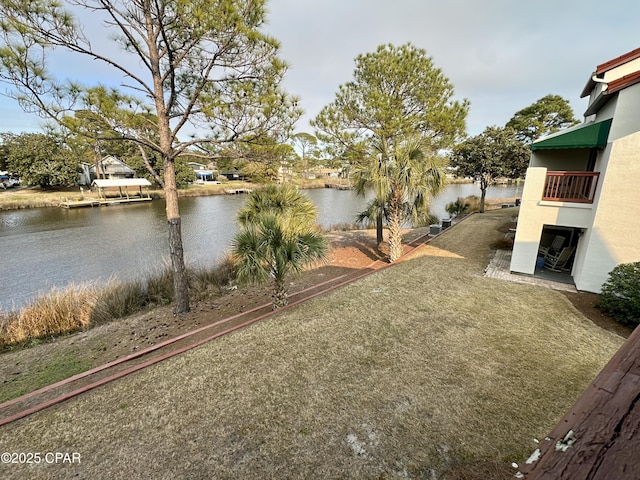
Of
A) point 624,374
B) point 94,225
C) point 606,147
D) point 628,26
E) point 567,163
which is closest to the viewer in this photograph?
point 624,374

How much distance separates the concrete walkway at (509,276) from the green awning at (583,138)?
313 cm

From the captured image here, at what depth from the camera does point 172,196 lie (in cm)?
597

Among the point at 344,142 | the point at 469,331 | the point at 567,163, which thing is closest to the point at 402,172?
the point at 344,142

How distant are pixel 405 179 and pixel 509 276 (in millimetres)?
3680

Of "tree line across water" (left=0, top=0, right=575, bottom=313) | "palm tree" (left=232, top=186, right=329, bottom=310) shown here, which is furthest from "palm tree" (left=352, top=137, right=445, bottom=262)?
"palm tree" (left=232, top=186, right=329, bottom=310)

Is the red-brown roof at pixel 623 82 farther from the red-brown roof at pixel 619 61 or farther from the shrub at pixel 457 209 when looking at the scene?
the shrub at pixel 457 209

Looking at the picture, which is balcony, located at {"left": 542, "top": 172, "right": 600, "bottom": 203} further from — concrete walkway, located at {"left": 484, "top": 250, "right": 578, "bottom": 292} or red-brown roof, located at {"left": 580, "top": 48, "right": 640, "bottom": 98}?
red-brown roof, located at {"left": 580, "top": 48, "right": 640, "bottom": 98}

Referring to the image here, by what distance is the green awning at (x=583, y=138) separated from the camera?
599 cm

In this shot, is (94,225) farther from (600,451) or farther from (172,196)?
(600,451)

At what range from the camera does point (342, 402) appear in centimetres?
321

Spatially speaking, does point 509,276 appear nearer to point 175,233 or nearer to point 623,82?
point 623,82

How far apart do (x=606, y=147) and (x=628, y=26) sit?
16.6ft

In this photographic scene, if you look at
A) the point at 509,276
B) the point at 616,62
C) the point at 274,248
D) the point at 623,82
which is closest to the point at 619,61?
the point at 616,62

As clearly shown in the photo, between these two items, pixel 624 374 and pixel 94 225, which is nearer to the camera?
pixel 624 374
